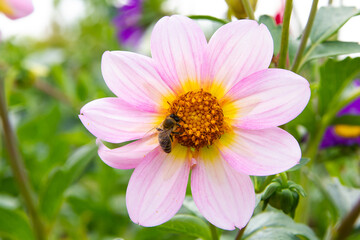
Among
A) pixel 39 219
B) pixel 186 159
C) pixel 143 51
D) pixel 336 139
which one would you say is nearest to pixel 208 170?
pixel 186 159

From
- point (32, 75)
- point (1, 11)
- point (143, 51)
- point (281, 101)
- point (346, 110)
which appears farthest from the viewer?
point (143, 51)

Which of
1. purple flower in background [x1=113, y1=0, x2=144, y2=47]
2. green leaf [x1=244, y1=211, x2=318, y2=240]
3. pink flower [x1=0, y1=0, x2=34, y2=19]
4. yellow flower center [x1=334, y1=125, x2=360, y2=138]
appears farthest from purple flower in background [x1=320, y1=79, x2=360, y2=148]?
purple flower in background [x1=113, y1=0, x2=144, y2=47]

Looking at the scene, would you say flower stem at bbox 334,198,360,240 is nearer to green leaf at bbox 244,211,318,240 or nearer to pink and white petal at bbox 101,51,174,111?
green leaf at bbox 244,211,318,240

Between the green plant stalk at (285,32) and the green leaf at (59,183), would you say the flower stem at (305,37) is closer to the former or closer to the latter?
the green plant stalk at (285,32)

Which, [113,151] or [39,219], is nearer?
[113,151]

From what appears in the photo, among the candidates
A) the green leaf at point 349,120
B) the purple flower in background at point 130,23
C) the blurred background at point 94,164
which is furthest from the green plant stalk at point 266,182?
the purple flower in background at point 130,23

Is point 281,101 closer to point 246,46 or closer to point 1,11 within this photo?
point 246,46

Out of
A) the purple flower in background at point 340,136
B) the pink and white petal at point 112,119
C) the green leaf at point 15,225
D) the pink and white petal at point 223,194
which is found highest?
the pink and white petal at point 112,119
